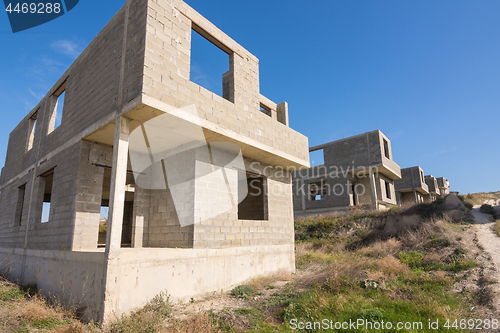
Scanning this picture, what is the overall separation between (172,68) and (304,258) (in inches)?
413

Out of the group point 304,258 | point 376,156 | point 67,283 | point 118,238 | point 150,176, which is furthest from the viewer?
point 376,156

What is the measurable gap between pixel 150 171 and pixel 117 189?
3.37 m

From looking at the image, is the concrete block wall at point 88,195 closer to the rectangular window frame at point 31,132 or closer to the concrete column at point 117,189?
the concrete column at point 117,189

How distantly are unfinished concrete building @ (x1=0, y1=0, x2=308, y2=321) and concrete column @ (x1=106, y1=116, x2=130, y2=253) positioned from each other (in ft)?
0.07

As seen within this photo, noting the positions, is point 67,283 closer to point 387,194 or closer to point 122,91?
point 122,91

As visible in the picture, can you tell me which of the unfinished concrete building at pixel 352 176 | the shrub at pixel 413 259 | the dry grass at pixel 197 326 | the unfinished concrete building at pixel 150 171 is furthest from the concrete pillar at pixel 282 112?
the unfinished concrete building at pixel 352 176

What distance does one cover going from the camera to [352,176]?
23.9 metres

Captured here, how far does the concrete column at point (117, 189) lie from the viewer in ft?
20.2

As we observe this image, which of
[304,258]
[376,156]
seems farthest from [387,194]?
[304,258]

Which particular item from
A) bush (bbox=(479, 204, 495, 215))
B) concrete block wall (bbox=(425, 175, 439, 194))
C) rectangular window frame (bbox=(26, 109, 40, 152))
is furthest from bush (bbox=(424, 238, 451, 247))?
concrete block wall (bbox=(425, 175, 439, 194))

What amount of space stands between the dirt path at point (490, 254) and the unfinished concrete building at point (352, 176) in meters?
6.89

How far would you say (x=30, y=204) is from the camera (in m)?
10.3

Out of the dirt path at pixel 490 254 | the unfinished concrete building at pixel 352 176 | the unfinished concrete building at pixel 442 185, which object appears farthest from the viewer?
the unfinished concrete building at pixel 442 185

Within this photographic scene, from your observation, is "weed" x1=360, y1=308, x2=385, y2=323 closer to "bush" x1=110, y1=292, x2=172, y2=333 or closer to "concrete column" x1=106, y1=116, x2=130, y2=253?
"bush" x1=110, y1=292, x2=172, y2=333
